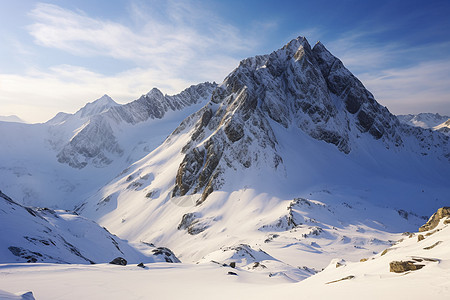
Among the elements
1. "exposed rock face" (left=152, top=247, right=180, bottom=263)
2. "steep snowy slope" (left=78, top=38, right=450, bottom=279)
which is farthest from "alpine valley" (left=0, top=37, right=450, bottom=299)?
"steep snowy slope" (left=78, top=38, right=450, bottom=279)

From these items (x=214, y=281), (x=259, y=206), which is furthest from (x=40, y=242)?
(x=259, y=206)

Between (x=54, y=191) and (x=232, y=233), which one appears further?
(x=54, y=191)

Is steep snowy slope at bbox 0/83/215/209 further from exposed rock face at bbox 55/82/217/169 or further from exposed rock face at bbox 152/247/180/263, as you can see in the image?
exposed rock face at bbox 152/247/180/263

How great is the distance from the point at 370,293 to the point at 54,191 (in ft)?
512

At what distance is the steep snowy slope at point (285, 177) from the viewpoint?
1570 inches

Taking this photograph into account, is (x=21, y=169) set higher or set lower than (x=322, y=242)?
higher

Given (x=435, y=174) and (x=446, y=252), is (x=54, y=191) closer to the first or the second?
(x=446, y=252)

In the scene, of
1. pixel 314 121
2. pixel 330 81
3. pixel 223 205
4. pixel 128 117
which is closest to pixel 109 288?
pixel 223 205

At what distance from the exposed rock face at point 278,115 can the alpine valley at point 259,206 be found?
0.51 metres

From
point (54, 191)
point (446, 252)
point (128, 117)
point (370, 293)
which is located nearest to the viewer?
point (370, 293)

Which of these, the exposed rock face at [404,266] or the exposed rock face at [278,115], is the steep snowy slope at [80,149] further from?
the exposed rock face at [404,266]

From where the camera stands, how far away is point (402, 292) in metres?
5.79

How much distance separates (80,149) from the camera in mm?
165125

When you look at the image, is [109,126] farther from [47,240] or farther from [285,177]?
[47,240]
